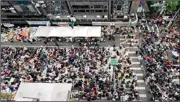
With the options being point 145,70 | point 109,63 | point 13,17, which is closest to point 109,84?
point 109,63

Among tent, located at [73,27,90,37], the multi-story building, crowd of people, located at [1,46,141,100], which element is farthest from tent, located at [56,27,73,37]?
crowd of people, located at [1,46,141,100]

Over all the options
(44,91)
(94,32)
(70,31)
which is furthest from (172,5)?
(44,91)

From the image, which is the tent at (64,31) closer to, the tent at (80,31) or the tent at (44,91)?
the tent at (80,31)

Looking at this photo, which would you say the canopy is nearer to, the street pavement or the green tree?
the street pavement

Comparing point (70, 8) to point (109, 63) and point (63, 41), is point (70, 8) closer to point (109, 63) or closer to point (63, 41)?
point (63, 41)

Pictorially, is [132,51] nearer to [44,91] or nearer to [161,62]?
[161,62]

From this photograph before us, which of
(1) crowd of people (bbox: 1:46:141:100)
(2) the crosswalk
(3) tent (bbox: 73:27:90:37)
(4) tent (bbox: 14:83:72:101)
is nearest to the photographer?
(4) tent (bbox: 14:83:72:101)
